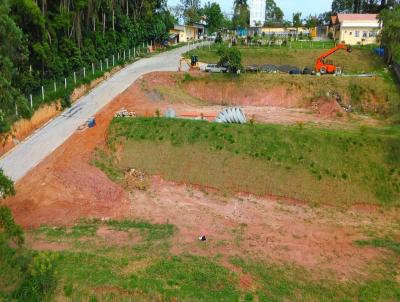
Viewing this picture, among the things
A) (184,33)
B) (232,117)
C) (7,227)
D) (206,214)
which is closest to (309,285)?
(206,214)

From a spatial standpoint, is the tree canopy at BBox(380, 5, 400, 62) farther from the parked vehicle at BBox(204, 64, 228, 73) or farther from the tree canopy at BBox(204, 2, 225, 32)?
the tree canopy at BBox(204, 2, 225, 32)

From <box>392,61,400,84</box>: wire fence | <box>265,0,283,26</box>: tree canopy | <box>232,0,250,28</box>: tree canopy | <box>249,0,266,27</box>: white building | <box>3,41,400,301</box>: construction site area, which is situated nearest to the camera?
<box>3,41,400,301</box>: construction site area

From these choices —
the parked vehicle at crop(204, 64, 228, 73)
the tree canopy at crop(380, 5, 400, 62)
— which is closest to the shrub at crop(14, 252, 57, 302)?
the parked vehicle at crop(204, 64, 228, 73)

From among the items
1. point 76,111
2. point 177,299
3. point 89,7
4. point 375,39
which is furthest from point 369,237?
point 375,39

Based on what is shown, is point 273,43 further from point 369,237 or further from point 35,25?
point 369,237

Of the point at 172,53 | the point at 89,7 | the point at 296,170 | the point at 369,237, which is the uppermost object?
the point at 89,7

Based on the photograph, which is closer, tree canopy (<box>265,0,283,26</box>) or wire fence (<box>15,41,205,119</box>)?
wire fence (<box>15,41,205,119</box>)

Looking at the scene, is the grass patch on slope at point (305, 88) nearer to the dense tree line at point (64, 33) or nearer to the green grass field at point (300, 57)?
the green grass field at point (300, 57)
